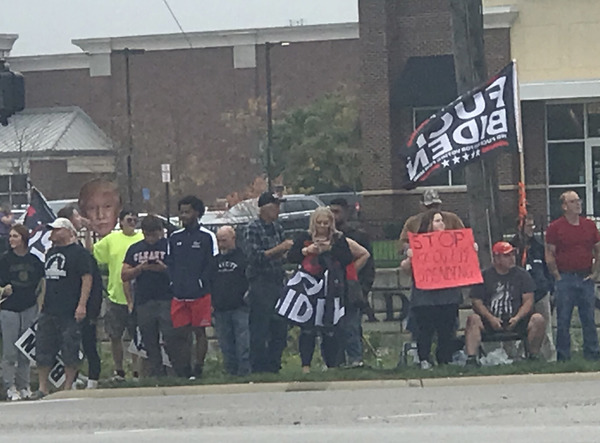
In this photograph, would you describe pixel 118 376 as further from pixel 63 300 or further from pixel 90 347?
pixel 63 300

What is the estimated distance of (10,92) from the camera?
14.4 m

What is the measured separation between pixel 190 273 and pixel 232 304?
1.83 ft

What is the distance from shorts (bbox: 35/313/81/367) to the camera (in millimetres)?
13578

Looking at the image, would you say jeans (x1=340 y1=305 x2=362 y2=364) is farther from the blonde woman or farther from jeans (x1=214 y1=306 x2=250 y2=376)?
jeans (x1=214 y1=306 x2=250 y2=376)

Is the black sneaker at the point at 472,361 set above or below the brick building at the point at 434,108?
below

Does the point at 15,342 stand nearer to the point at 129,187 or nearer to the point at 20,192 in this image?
the point at 129,187

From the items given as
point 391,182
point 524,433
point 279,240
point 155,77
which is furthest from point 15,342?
point 155,77

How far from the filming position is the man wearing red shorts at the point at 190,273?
13.7 metres

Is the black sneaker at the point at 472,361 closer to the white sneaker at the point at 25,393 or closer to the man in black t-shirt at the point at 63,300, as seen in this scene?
the man in black t-shirt at the point at 63,300

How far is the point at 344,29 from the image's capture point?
65.2 m

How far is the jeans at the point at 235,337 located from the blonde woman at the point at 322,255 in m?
0.60

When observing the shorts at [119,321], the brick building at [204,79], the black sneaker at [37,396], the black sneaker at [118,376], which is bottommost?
the black sneaker at [37,396]

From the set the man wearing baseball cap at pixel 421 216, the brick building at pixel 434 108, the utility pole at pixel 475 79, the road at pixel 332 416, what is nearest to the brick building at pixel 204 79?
the brick building at pixel 434 108

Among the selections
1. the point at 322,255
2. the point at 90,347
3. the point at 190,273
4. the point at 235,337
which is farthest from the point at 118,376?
the point at 322,255
